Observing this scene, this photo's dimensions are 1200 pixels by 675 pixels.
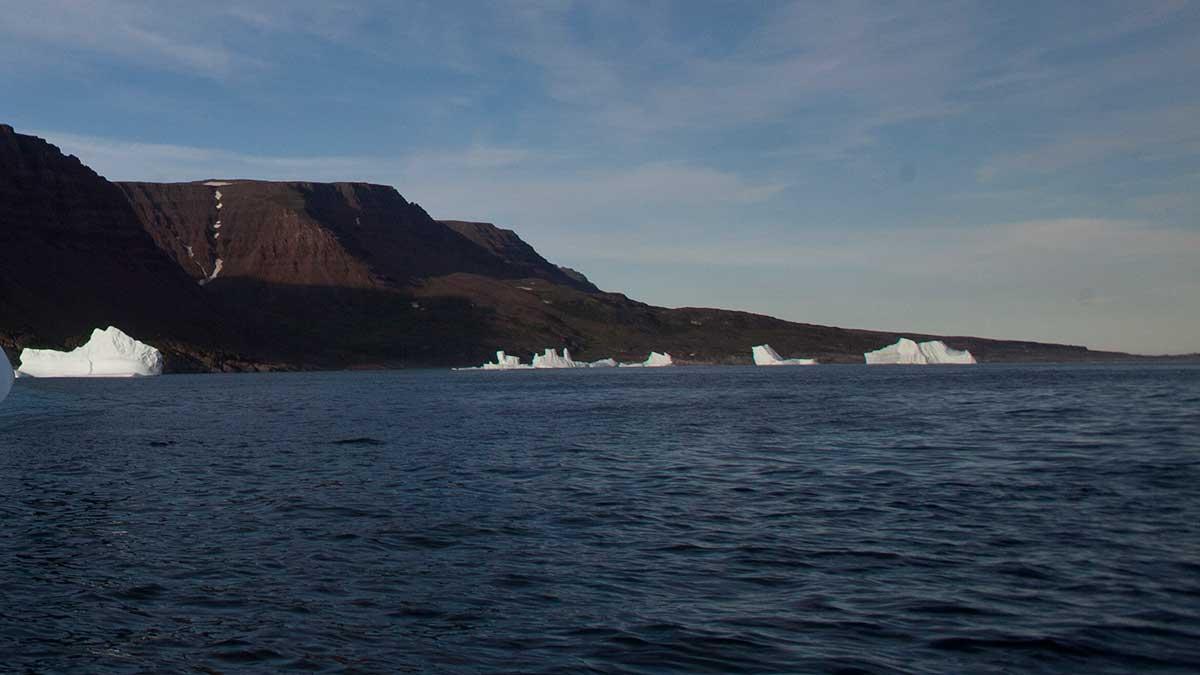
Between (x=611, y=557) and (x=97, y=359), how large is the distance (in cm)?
14835

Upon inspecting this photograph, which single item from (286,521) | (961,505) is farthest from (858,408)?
(286,521)

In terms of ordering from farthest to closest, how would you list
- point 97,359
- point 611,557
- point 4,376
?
point 97,359, point 4,376, point 611,557

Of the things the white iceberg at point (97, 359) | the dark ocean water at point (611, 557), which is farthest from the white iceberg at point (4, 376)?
the white iceberg at point (97, 359)

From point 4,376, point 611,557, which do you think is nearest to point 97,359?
point 4,376

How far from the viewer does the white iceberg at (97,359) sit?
143m

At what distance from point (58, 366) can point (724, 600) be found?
158745 millimetres

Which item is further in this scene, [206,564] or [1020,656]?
[206,564]

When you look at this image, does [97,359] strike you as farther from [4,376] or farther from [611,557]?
[611,557]

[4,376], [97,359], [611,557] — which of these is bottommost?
[611,557]

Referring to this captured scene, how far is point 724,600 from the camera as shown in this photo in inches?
541

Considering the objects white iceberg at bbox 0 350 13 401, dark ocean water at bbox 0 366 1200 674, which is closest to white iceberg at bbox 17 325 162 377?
white iceberg at bbox 0 350 13 401

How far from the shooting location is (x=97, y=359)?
144500 mm

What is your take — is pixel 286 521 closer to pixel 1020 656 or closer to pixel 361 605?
pixel 361 605

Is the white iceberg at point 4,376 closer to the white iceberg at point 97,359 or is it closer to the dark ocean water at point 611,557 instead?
the dark ocean water at point 611,557
